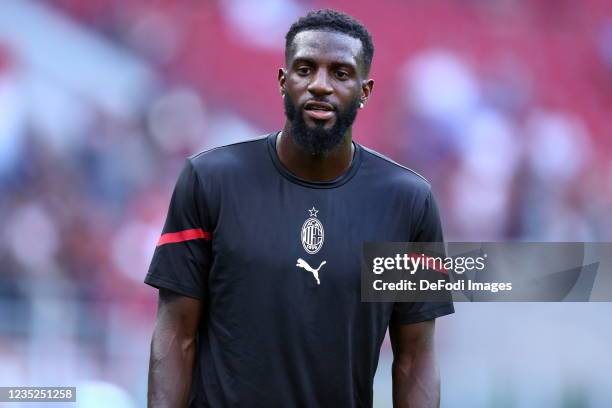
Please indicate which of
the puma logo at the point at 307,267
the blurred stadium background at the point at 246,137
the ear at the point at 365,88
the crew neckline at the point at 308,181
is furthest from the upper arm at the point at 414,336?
the blurred stadium background at the point at 246,137

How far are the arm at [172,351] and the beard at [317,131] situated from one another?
54 centimetres

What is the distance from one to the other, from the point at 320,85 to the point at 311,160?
0.73 feet

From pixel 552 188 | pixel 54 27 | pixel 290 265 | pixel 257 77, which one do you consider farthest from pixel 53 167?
pixel 552 188

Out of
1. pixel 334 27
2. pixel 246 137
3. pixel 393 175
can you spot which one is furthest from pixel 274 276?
pixel 246 137

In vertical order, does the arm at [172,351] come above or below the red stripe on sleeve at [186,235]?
below

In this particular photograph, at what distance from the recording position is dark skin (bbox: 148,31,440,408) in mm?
2746

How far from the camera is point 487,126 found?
4.35m

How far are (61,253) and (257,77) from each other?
1.13 metres

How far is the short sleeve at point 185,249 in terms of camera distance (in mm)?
2742

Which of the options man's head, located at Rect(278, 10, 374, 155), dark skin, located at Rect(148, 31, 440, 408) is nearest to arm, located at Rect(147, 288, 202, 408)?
dark skin, located at Rect(148, 31, 440, 408)

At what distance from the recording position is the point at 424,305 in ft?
9.57

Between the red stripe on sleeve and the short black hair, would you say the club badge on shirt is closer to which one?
the red stripe on sleeve

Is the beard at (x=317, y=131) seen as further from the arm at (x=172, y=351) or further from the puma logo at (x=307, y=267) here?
the arm at (x=172, y=351)

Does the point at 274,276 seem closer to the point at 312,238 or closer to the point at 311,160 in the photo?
the point at 312,238
